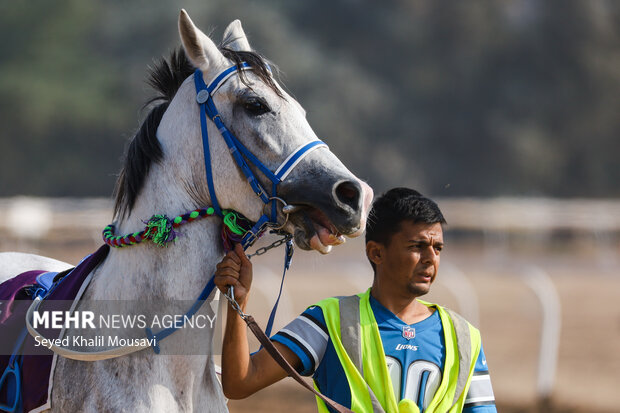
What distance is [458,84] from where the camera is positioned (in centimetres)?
3173

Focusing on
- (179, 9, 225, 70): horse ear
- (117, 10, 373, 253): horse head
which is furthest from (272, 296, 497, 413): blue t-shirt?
(179, 9, 225, 70): horse ear

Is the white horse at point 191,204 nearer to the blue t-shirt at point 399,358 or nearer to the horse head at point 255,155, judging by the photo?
the horse head at point 255,155

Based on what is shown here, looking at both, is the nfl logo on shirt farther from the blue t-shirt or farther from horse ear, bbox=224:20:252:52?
horse ear, bbox=224:20:252:52

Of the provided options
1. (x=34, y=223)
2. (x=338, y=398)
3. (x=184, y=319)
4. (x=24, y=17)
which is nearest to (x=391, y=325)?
(x=338, y=398)

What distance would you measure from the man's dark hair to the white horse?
28cm

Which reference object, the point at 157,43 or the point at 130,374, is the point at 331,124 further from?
the point at 130,374

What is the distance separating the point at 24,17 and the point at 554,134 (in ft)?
68.4

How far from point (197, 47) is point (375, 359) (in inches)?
48.4

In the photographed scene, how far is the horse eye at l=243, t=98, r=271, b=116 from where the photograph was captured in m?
2.67

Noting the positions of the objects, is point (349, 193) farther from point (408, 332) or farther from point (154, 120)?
point (154, 120)

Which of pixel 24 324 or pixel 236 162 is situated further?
pixel 24 324

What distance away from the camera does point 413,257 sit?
2723 millimetres

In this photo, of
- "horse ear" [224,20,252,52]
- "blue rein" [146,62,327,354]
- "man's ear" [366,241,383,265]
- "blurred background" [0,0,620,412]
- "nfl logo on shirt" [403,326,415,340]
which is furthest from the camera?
"blurred background" [0,0,620,412]

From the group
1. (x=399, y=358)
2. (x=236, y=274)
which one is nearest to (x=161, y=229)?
(x=236, y=274)
